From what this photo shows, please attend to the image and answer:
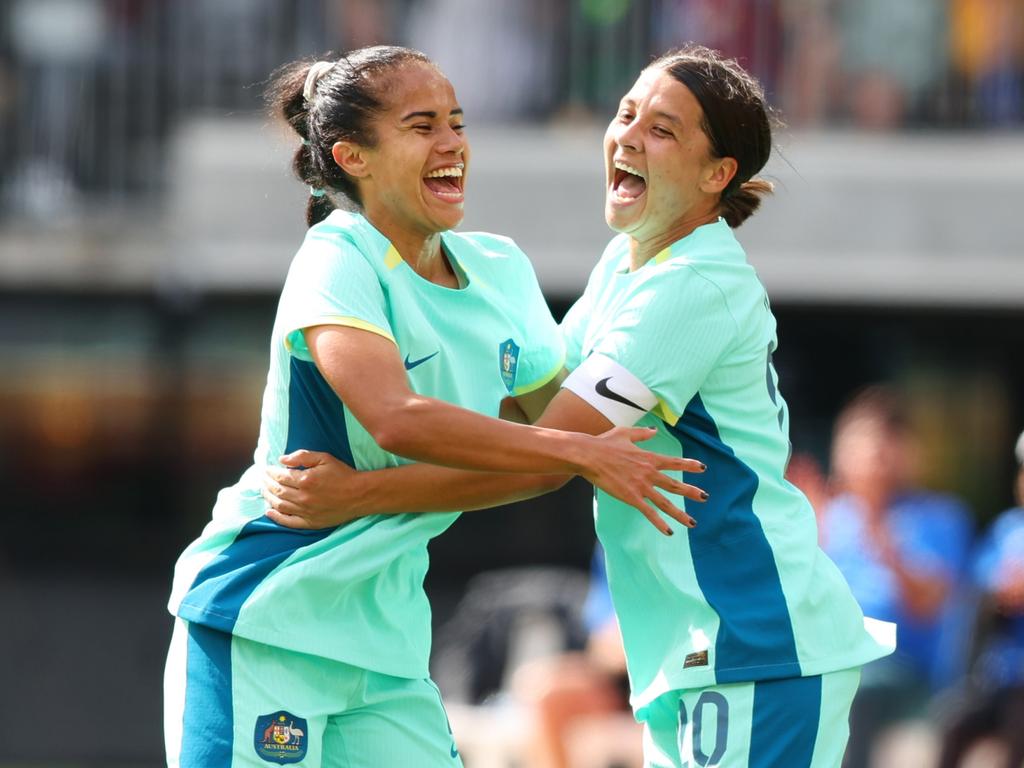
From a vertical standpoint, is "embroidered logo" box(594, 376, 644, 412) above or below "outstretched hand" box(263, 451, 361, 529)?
above

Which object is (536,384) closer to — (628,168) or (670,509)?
(628,168)

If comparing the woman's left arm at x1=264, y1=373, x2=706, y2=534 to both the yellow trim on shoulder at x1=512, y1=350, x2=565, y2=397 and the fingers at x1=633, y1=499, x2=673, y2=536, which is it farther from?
the yellow trim on shoulder at x1=512, y1=350, x2=565, y2=397

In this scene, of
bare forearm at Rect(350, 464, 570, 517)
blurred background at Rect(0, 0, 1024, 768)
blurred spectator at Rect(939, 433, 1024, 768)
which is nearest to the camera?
bare forearm at Rect(350, 464, 570, 517)

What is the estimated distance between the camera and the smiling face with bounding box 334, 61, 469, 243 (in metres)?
3.27

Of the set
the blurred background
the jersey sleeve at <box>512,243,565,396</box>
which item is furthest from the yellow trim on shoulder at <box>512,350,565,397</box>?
the blurred background

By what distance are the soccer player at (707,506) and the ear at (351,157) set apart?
0.51 m

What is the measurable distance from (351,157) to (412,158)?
5.2 inches

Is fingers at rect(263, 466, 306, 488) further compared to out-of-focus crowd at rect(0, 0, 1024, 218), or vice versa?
out-of-focus crowd at rect(0, 0, 1024, 218)

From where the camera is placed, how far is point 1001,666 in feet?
21.0

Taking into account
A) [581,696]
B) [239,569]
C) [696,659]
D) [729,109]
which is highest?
[729,109]

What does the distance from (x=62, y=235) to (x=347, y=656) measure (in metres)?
6.85

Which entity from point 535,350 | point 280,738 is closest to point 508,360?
point 535,350

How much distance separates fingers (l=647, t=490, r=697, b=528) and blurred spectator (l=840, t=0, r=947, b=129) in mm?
6391

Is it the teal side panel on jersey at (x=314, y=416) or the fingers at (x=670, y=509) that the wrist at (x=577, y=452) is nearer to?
the fingers at (x=670, y=509)
